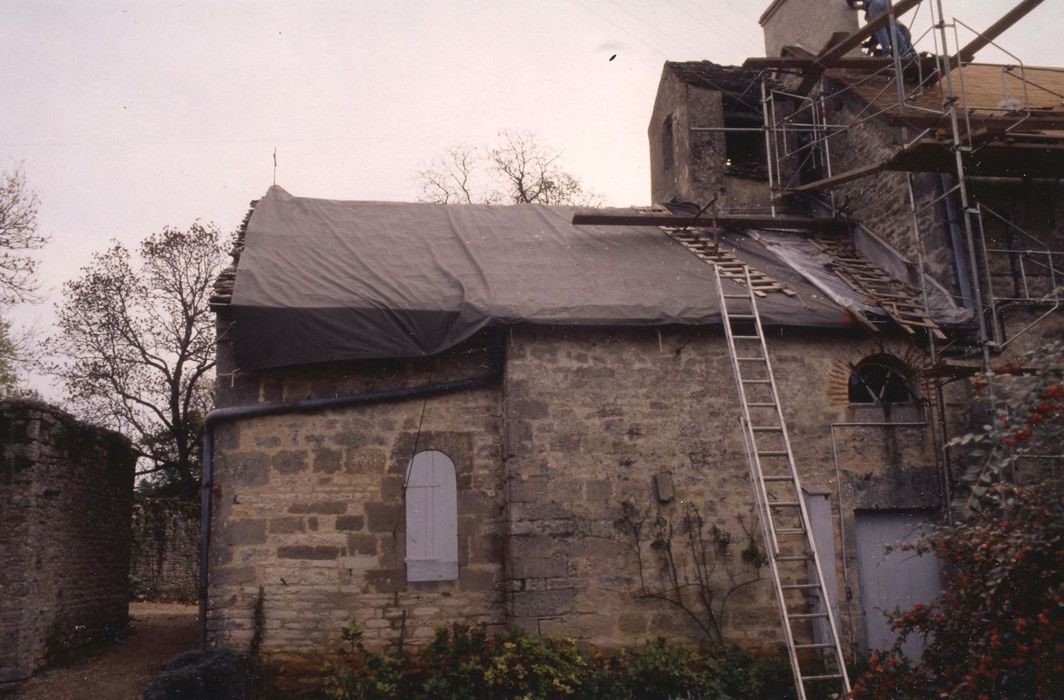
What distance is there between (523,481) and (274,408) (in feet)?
8.34

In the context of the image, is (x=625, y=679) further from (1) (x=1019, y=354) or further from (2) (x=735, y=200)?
(2) (x=735, y=200)

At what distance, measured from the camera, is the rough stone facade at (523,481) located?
8305mm

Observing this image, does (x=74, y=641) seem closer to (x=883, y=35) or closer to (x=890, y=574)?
(x=890, y=574)

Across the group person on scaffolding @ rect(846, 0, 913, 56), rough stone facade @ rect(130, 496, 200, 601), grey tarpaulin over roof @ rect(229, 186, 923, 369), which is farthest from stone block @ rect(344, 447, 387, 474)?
rough stone facade @ rect(130, 496, 200, 601)

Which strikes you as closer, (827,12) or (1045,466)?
(1045,466)

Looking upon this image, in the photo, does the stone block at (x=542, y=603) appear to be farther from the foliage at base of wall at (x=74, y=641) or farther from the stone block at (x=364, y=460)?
the foliage at base of wall at (x=74, y=641)

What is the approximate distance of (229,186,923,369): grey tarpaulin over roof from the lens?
858cm

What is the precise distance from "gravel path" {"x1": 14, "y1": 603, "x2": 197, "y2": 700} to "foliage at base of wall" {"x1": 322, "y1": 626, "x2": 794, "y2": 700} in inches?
96.6

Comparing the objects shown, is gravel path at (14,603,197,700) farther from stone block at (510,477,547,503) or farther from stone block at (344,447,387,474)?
stone block at (510,477,547,503)

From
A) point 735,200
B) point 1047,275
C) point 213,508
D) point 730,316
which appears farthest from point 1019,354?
point 213,508

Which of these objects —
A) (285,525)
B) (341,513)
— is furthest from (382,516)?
(285,525)

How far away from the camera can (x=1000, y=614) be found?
5223 mm

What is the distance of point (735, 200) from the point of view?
43.6 feet

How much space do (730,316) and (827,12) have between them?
26.6ft
